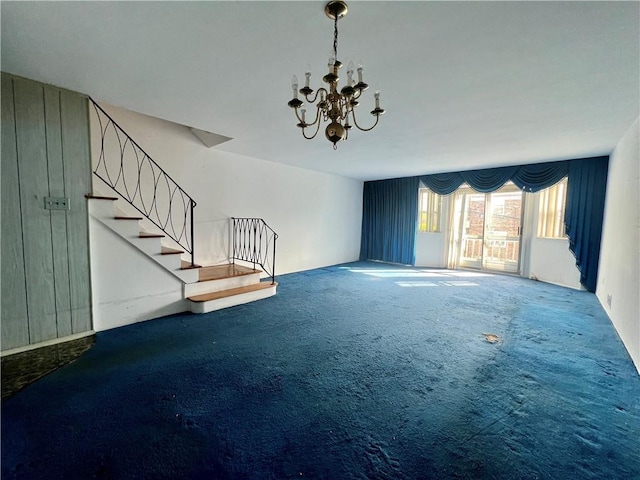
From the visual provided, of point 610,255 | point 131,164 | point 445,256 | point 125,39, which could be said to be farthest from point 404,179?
point 125,39

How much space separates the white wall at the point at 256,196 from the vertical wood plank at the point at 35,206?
1.07 meters

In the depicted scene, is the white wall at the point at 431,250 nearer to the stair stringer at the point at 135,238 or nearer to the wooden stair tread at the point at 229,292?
the wooden stair tread at the point at 229,292

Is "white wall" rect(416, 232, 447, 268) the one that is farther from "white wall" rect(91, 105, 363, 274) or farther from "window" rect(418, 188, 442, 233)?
"white wall" rect(91, 105, 363, 274)

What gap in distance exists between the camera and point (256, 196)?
5156mm

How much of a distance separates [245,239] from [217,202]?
87cm

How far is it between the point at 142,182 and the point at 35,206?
1500mm

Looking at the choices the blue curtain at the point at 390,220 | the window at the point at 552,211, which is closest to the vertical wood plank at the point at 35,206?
the blue curtain at the point at 390,220

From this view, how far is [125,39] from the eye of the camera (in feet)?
5.83

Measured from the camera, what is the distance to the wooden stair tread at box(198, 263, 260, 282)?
3768 mm

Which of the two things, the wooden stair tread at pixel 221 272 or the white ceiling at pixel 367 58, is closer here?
the white ceiling at pixel 367 58

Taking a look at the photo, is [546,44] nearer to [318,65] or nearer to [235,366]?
[318,65]

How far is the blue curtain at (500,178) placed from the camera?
4910 mm

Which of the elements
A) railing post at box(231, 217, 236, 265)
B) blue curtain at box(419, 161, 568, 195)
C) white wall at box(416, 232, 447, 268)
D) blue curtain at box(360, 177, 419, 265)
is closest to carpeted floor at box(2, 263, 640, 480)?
railing post at box(231, 217, 236, 265)

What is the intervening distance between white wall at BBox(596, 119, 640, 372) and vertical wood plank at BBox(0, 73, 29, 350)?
17.1 ft
